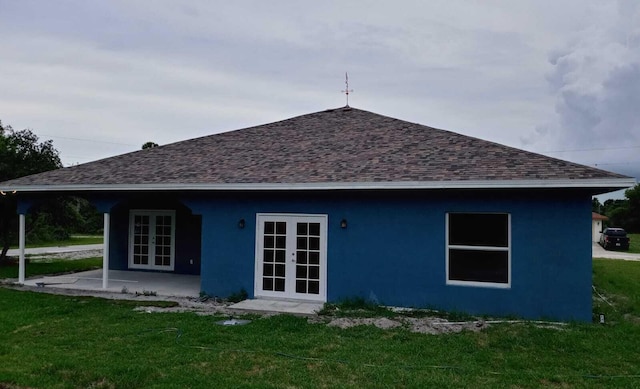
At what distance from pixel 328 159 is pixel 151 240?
22.4 feet

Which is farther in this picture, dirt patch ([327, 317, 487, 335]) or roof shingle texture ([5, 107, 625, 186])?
roof shingle texture ([5, 107, 625, 186])

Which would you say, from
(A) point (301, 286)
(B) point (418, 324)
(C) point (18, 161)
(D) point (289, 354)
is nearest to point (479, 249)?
(B) point (418, 324)

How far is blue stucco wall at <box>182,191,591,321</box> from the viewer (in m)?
8.84

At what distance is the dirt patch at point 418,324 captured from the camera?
7.93 m

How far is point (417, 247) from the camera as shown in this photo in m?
9.62

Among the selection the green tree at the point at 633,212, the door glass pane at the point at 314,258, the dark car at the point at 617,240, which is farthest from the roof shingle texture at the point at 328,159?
the green tree at the point at 633,212

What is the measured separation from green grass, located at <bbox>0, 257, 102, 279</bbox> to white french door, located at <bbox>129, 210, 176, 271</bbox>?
218 centimetres

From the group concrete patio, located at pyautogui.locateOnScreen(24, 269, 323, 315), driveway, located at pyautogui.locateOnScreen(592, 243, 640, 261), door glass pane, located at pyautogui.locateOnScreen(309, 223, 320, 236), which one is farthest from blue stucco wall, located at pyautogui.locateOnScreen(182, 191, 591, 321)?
driveway, located at pyautogui.locateOnScreen(592, 243, 640, 261)

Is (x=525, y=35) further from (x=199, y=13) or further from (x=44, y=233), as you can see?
(x=44, y=233)

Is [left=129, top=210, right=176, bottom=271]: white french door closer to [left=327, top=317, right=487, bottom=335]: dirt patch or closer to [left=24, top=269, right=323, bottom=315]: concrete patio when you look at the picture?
[left=24, top=269, right=323, bottom=315]: concrete patio

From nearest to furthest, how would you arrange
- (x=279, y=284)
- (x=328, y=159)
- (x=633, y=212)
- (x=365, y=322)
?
(x=365, y=322)
(x=279, y=284)
(x=328, y=159)
(x=633, y=212)

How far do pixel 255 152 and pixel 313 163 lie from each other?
Answer: 227 centimetres

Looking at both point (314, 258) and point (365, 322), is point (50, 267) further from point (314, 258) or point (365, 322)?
point (365, 322)

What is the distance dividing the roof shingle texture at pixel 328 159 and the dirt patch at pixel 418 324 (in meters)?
2.50
